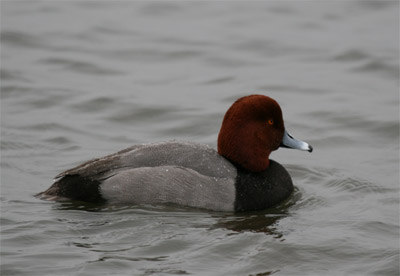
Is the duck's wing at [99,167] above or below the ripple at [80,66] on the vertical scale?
below

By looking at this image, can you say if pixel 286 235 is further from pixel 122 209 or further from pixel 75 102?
pixel 75 102

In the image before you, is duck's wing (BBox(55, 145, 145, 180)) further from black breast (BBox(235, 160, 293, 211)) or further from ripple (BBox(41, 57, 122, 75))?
ripple (BBox(41, 57, 122, 75))

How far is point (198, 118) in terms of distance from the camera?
1187 cm

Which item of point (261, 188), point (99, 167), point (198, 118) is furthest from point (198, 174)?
point (198, 118)

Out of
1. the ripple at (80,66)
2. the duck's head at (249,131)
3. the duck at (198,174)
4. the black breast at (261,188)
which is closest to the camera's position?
the duck at (198,174)

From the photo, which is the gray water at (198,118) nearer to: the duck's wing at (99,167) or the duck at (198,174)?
the duck at (198,174)

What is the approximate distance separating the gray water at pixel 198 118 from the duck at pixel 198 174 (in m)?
0.14

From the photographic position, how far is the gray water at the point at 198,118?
7.49m

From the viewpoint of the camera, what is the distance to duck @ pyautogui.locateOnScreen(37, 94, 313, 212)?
27.0ft

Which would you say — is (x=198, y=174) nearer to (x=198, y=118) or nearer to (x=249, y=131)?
(x=249, y=131)

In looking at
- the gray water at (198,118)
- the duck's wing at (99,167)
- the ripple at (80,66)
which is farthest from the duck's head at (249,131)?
the ripple at (80,66)

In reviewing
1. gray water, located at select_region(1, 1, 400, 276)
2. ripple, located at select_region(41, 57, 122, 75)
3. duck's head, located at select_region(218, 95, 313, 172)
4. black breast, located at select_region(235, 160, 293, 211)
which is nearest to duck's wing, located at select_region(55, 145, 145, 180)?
gray water, located at select_region(1, 1, 400, 276)

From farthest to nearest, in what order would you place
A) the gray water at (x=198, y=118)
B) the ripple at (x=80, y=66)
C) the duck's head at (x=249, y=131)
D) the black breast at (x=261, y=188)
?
the ripple at (x=80, y=66) → the duck's head at (x=249, y=131) → the black breast at (x=261, y=188) → the gray water at (x=198, y=118)

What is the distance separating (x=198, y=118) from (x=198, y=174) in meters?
3.68
